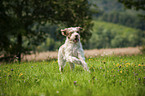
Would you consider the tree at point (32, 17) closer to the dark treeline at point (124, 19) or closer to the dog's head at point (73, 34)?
the dog's head at point (73, 34)

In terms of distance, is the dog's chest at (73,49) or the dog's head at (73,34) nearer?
the dog's head at (73,34)

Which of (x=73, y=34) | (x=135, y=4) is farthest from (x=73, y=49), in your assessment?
(x=135, y=4)

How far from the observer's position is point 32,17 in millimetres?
11773

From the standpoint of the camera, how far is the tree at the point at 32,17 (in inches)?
393

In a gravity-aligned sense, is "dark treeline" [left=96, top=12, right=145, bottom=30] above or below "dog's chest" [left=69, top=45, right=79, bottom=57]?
below

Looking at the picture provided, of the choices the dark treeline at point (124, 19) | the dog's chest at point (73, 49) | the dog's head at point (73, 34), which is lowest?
the dark treeline at point (124, 19)

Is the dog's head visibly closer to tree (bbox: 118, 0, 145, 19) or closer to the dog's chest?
the dog's chest

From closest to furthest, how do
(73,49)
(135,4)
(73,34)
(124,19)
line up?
1. (73,34)
2. (73,49)
3. (135,4)
4. (124,19)

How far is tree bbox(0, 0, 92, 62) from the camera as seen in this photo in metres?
9.98

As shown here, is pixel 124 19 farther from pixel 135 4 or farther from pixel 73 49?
pixel 73 49

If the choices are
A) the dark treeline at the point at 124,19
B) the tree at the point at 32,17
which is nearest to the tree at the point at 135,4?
the tree at the point at 32,17

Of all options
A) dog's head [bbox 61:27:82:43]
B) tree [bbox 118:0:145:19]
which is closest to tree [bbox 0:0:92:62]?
tree [bbox 118:0:145:19]

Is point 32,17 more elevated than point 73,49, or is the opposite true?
point 32,17

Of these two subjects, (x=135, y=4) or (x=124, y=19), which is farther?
(x=124, y=19)
